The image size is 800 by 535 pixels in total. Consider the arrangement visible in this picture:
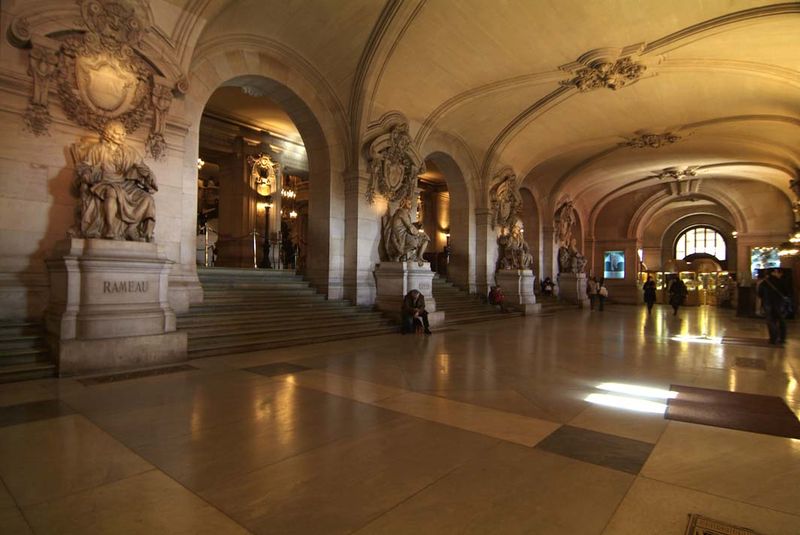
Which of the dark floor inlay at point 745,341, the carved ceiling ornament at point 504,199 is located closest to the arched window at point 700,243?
the carved ceiling ornament at point 504,199

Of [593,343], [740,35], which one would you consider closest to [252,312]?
[593,343]

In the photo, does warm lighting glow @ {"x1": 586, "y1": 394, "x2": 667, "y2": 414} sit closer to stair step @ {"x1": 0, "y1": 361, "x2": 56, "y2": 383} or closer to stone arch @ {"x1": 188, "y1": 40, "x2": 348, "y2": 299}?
stair step @ {"x1": 0, "y1": 361, "x2": 56, "y2": 383}

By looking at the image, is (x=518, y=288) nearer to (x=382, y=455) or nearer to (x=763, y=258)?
(x=382, y=455)

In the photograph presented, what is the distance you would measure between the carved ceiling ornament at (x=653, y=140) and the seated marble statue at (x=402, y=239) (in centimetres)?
1062

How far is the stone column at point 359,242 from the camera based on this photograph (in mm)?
11430

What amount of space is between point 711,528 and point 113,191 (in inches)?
268

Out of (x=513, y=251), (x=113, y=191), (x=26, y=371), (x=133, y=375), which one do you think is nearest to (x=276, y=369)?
(x=133, y=375)

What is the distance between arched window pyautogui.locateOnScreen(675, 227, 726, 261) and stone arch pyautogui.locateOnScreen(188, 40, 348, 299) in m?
34.0

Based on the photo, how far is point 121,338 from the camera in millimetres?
5754

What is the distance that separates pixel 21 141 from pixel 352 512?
6.99 m

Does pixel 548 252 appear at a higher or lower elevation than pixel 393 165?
lower

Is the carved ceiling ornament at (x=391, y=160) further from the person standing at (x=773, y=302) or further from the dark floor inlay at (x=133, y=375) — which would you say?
the person standing at (x=773, y=302)

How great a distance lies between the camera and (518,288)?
1600 centimetres

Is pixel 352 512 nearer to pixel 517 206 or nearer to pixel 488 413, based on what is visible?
pixel 488 413
